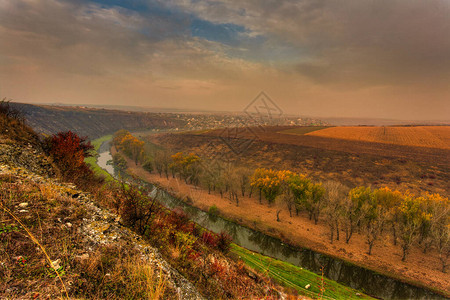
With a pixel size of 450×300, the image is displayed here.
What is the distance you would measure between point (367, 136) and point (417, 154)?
2999 cm

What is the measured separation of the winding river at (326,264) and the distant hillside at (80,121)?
11805 cm

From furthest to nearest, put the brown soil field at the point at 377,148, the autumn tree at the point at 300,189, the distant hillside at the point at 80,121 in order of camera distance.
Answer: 1. the distant hillside at the point at 80,121
2. the brown soil field at the point at 377,148
3. the autumn tree at the point at 300,189

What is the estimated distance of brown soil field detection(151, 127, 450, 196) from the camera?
51.3 m

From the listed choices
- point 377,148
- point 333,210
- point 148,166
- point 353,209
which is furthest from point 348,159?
point 148,166

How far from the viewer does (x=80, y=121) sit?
14825 cm

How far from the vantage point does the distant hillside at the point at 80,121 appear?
11869 cm

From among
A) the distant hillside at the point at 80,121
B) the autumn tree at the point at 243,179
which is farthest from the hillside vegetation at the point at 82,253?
the distant hillside at the point at 80,121

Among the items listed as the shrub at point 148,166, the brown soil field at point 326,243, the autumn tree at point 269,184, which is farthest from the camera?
the shrub at point 148,166

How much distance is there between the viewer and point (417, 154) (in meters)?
64.8

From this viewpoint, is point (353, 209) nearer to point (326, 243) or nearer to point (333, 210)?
point (333, 210)

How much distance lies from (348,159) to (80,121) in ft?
610

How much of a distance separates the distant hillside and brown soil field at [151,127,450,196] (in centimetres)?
9058

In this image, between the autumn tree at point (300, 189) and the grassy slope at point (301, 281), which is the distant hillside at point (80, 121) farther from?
the grassy slope at point (301, 281)

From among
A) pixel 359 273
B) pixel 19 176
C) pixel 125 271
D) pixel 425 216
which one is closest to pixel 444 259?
pixel 425 216
